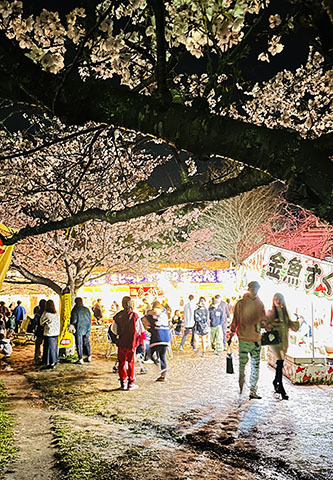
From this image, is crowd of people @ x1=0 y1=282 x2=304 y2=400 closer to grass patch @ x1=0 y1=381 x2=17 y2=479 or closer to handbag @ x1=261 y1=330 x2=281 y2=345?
handbag @ x1=261 y1=330 x2=281 y2=345

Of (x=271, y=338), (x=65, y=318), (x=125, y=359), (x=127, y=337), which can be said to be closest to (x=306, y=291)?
(x=271, y=338)

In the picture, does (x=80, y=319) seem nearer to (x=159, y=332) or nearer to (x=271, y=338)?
(x=159, y=332)

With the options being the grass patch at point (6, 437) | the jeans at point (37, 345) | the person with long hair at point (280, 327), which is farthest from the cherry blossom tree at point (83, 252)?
the grass patch at point (6, 437)

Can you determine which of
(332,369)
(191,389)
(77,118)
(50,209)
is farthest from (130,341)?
(50,209)

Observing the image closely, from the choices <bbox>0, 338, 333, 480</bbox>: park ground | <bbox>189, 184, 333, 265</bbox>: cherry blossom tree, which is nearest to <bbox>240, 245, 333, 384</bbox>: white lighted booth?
<bbox>0, 338, 333, 480</bbox>: park ground

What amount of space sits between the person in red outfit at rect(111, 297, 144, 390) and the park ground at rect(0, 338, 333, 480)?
0.37 meters

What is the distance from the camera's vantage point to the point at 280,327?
8625 millimetres

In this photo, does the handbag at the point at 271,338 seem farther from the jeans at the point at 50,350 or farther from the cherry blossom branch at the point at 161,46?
the cherry blossom branch at the point at 161,46

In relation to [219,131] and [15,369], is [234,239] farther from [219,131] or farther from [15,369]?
[219,131]

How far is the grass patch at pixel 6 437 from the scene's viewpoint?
5.10 m

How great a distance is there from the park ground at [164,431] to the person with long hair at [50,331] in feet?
5.28

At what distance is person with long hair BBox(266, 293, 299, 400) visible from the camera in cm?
844

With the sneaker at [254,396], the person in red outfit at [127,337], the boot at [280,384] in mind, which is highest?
the person in red outfit at [127,337]

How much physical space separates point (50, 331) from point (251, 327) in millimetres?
6062
